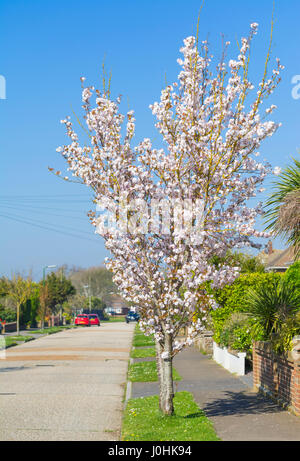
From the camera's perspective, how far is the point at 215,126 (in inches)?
434

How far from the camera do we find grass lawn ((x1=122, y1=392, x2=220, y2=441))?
9602mm

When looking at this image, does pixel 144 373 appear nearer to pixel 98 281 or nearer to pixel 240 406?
pixel 240 406

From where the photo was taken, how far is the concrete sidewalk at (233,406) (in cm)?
977

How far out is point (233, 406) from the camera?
12609 millimetres

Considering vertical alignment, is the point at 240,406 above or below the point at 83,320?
above

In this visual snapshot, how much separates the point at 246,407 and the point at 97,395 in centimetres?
442

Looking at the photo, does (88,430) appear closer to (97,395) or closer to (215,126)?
(97,395)

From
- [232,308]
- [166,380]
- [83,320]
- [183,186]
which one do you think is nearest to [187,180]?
[183,186]

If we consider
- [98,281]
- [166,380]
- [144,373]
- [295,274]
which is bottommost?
[144,373]

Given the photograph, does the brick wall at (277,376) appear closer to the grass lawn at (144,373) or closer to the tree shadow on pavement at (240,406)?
the tree shadow on pavement at (240,406)

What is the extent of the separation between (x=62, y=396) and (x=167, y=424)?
4992mm

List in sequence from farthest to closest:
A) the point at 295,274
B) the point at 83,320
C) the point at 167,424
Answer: the point at 83,320
the point at 295,274
the point at 167,424

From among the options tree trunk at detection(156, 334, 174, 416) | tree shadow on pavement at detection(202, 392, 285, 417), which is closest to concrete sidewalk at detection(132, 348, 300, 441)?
tree shadow on pavement at detection(202, 392, 285, 417)
